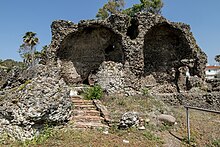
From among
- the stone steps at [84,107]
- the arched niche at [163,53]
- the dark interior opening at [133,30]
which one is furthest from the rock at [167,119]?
the arched niche at [163,53]

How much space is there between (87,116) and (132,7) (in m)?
24.4

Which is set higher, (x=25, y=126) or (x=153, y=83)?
(x=153, y=83)

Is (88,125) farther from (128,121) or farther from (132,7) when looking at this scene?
(132,7)

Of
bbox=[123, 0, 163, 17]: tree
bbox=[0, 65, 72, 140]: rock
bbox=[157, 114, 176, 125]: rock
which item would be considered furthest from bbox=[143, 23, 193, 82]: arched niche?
bbox=[123, 0, 163, 17]: tree

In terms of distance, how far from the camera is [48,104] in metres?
6.28

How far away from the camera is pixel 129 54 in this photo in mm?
14141

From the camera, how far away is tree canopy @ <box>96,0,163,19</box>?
93.1 feet

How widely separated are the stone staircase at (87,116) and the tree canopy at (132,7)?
21.7m

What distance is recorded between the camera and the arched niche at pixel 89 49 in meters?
15.0

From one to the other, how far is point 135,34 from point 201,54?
208 inches

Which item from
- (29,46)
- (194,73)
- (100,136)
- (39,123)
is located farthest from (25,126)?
Result: (29,46)

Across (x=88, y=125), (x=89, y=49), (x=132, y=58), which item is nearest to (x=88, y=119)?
(x=88, y=125)

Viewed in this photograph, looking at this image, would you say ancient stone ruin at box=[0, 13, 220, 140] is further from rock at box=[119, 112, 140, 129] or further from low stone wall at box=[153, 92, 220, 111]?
rock at box=[119, 112, 140, 129]

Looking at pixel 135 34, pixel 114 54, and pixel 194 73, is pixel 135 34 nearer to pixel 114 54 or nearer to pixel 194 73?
pixel 114 54
